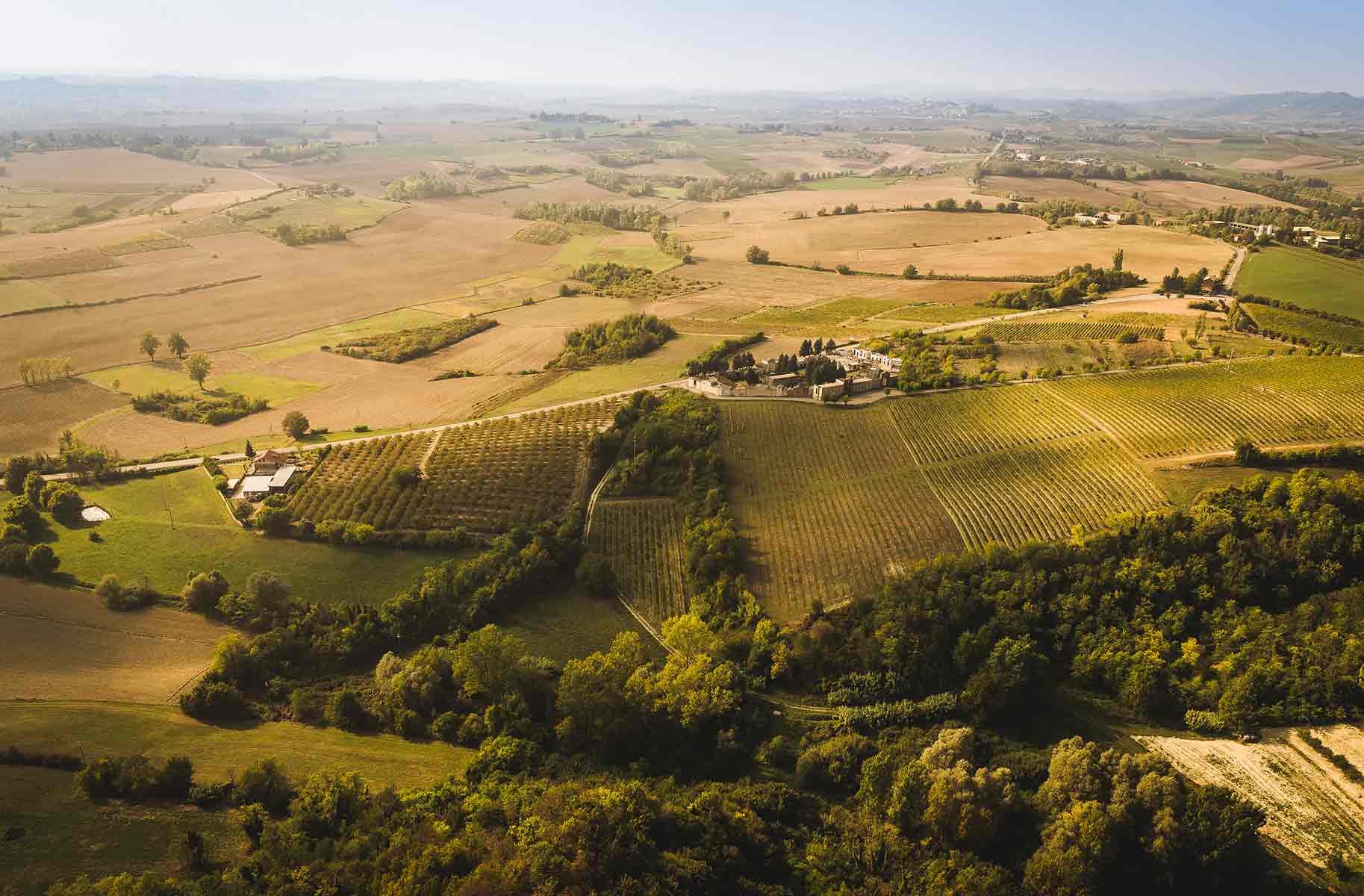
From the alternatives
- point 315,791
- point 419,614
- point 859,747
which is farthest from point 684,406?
point 315,791

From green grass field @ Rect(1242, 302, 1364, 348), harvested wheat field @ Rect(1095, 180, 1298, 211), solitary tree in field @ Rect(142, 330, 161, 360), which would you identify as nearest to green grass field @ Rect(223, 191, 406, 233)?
solitary tree in field @ Rect(142, 330, 161, 360)

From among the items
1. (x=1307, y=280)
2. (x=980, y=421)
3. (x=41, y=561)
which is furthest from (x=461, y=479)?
(x=1307, y=280)

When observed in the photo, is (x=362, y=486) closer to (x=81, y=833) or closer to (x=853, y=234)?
(x=81, y=833)

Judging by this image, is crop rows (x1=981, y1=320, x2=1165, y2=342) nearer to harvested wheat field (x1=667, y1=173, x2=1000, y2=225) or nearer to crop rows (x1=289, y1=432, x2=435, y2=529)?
crop rows (x1=289, y1=432, x2=435, y2=529)

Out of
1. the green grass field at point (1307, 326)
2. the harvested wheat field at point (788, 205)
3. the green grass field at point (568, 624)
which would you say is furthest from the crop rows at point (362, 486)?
the harvested wheat field at point (788, 205)

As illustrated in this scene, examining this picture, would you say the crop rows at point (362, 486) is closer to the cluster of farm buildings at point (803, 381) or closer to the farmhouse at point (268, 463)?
the farmhouse at point (268, 463)

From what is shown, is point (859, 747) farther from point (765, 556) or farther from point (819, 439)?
point (819, 439)
